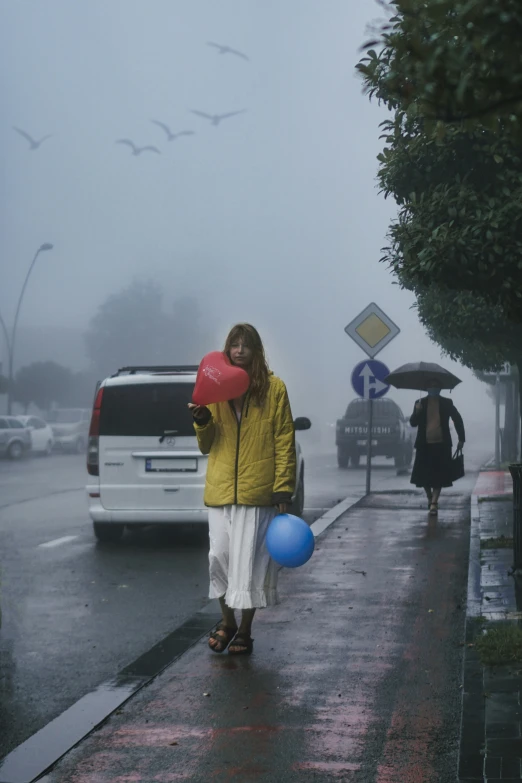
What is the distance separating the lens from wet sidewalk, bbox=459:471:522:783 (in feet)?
14.4

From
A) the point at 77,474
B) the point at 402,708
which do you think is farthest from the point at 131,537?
the point at 77,474

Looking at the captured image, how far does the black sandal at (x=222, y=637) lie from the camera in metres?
6.68

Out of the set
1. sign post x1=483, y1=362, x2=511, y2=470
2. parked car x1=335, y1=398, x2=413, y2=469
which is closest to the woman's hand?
parked car x1=335, y1=398, x2=413, y2=469

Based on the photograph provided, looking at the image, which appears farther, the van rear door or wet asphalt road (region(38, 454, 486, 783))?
the van rear door

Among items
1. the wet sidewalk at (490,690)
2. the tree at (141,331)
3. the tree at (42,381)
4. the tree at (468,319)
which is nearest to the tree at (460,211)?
the wet sidewalk at (490,690)

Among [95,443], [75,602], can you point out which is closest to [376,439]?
[95,443]

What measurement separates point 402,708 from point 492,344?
17.6m

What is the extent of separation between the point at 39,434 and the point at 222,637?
40.1 metres

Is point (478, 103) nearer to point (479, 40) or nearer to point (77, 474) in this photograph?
point (479, 40)

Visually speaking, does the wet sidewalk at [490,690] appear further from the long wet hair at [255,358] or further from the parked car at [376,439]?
the parked car at [376,439]

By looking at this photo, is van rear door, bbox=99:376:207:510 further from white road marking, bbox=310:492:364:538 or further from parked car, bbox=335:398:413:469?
parked car, bbox=335:398:413:469

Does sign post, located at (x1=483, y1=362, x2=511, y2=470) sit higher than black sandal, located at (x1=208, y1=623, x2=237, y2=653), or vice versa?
sign post, located at (x1=483, y1=362, x2=511, y2=470)

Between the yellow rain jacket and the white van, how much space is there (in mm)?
5360

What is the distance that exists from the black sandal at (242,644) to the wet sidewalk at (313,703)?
0.10 m
